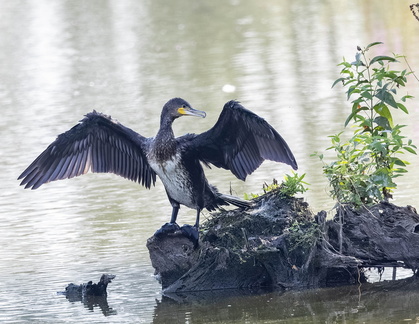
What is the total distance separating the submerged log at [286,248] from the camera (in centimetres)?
725

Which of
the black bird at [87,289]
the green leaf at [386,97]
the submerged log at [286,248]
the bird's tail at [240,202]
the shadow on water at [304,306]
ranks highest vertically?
the green leaf at [386,97]

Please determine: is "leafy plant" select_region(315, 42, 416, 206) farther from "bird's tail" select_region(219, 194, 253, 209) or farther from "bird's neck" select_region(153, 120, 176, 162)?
"bird's neck" select_region(153, 120, 176, 162)

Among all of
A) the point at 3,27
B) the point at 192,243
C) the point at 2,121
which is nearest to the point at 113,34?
the point at 3,27

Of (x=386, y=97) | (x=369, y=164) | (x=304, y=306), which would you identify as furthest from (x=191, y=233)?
(x=386, y=97)

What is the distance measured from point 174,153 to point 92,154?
98 centimetres

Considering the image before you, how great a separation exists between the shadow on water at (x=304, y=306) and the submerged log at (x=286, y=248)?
139 millimetres

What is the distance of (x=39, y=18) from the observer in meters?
30.9

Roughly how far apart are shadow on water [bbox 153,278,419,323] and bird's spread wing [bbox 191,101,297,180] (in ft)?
3.48

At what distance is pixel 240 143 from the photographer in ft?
25.9

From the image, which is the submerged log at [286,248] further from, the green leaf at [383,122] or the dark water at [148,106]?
the green leaf at [383,122]

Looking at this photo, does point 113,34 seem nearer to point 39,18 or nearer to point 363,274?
point 39,18

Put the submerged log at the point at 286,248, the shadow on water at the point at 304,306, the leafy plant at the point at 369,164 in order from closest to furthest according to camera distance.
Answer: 1. the shadow on water at the point at 304,306
2. the submerged log at the point at 286,248
3. the leafy plant at the point at 369,164

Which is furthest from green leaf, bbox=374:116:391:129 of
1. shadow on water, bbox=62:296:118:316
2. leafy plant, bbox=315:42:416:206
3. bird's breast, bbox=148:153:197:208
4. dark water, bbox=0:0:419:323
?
shadow on water, bbox=62:296:118:316

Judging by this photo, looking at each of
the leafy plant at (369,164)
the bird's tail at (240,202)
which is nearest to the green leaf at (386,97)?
the leafy plant at (369,164)
